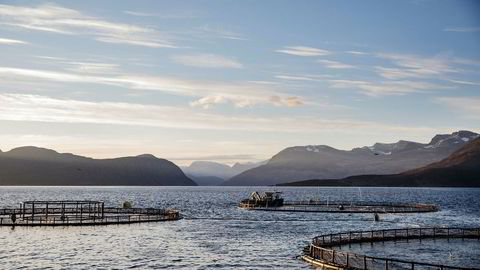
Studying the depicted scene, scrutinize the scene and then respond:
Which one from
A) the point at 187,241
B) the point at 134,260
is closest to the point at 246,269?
the point at 134,260

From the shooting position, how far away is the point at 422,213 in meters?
166

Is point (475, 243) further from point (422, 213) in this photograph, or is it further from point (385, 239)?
point (422, 213)

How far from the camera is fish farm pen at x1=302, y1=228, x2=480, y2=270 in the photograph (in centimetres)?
5969

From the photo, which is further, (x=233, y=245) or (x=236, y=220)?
(x=236, y=220)

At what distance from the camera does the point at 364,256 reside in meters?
56.8

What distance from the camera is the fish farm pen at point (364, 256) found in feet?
196

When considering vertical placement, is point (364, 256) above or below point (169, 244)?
above

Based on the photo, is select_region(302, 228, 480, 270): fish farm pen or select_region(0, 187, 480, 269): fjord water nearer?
select_region(302, 228, 480, 270): fish farm pen

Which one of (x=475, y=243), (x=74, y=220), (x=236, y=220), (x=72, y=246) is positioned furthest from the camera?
(x=236, y=220)

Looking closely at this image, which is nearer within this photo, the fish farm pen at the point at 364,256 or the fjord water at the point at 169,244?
the fish farm pen at the point at 364,256

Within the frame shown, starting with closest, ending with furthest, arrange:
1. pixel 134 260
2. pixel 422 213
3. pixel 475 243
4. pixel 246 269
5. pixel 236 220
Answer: pixel 246 269 → pixel 134 260 → pixel 475 243 → pixel 236 220 → pixel 422 213

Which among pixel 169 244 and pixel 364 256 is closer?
pixel 364 256

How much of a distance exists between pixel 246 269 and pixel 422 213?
113 metres

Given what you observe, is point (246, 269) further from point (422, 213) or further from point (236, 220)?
point (422, 213)
